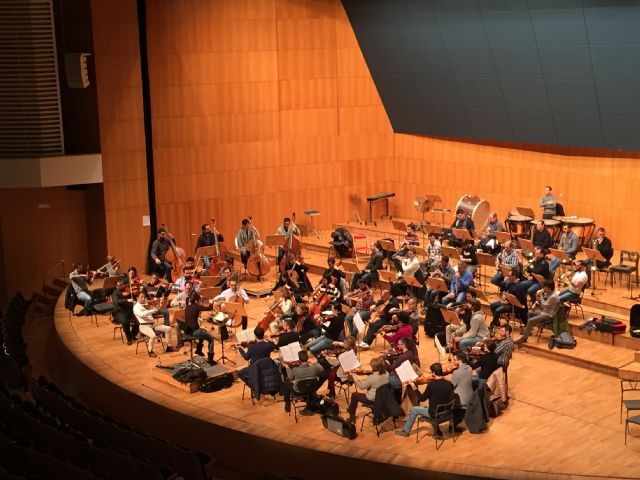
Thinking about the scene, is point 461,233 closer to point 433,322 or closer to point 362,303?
point 433,322

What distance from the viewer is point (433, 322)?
1500cm

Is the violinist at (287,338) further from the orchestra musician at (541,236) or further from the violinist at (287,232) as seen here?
the orchestra musician at (541,236)

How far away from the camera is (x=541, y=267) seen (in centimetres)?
1514

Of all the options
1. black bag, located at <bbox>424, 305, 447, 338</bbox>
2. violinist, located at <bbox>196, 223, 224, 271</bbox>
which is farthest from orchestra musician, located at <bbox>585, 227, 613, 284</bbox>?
violinist, located at <bbox>196, 223, 224, 271</bbox>

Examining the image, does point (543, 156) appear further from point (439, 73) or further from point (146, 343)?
point (146, 343)

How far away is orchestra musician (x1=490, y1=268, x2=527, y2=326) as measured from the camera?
47.0ft

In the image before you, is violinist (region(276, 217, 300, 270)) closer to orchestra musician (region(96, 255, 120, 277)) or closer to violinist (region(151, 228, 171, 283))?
violinist (region(151, 228, 171, 283))

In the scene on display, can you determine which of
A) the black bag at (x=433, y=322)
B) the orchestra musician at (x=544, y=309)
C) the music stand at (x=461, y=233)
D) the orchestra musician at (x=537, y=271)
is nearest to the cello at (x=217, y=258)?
the music stand at (x=461, y=233)

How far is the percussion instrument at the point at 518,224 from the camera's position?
60.9 ft

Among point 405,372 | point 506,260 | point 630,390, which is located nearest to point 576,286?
point 506,260

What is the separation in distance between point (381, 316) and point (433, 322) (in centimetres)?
96

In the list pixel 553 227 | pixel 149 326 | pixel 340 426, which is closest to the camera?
pixel 340 426

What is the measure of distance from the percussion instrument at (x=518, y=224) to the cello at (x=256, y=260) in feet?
16.1

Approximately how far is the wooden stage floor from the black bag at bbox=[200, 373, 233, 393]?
0.11 metres
